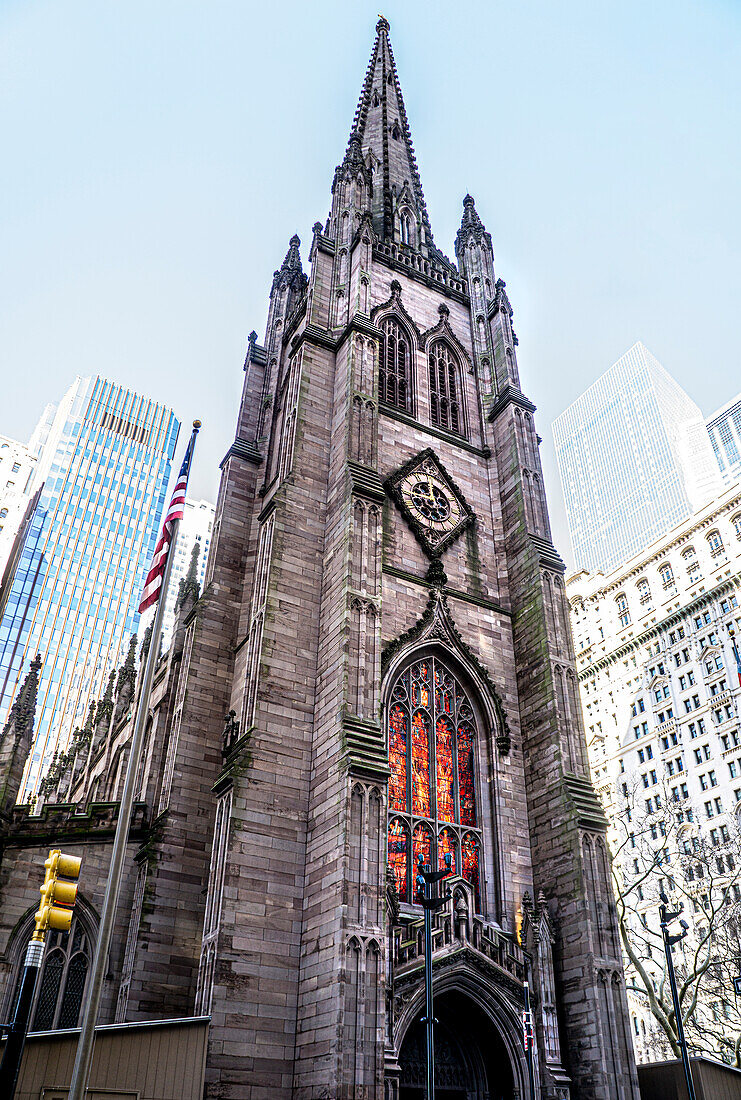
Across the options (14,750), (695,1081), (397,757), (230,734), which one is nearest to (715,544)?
Answer: (397,757)

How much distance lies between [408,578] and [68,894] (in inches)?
668

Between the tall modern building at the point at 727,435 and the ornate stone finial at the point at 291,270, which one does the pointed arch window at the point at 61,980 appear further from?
the tall modern building at the point at 727,435

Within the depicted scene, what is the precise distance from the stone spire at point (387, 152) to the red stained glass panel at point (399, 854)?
27.3 metres

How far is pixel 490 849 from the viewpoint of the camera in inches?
916

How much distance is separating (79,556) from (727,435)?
85113mm

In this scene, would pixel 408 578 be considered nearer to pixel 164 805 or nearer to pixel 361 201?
pixel 164 805

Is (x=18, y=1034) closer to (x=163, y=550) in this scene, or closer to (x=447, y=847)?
(x=163, y=550)

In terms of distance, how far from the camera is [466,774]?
24.5 m

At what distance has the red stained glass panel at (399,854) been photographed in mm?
21250

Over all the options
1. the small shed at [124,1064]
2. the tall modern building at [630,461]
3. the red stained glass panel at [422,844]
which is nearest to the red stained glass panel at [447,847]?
the red stained glass panel at [422,844]

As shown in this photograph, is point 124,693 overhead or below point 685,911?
overhead

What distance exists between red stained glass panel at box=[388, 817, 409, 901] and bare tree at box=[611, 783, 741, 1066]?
7.95 m

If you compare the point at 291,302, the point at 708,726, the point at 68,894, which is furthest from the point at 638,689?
the point at 68,894

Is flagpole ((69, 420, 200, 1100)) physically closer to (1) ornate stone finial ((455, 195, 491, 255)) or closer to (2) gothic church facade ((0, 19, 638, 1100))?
(2) gothic church facade ((0, 19, 638, 1100))
